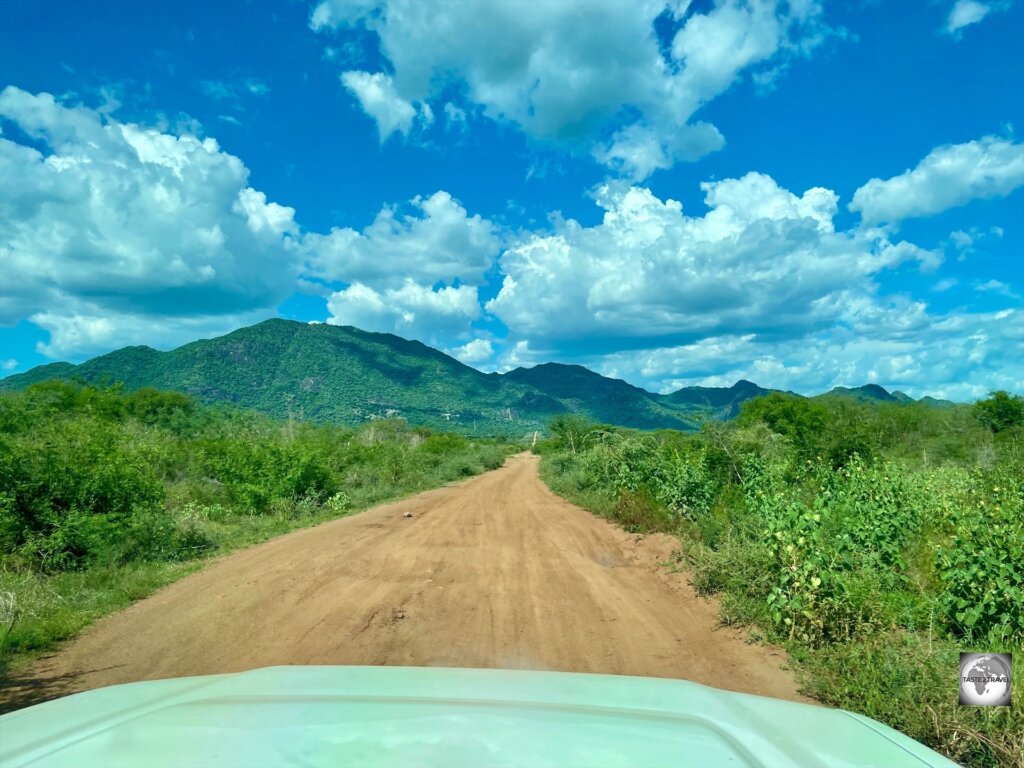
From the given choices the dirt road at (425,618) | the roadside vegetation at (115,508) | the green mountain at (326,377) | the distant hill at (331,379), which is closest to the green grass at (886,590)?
the dirt road at (425,618)

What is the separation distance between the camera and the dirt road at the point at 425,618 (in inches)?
241

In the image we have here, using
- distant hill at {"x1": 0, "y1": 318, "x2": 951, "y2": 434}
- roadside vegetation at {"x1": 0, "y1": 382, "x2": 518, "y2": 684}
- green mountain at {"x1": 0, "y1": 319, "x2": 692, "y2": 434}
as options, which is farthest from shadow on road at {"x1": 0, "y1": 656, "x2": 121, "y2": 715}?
green mountain at {"x1": 0, "y1": 319, "x2": 692, "y2": 434}

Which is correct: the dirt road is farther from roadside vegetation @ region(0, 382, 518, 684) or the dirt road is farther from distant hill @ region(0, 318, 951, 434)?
distant hill @ region(0, 318, 951, 434)

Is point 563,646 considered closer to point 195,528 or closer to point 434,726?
point 434,726

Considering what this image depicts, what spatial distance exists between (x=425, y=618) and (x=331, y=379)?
109498 mm

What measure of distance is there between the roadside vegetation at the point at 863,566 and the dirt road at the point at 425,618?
0.50m

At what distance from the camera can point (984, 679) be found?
3066 millimetres

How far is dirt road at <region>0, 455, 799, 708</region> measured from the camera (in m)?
6.12

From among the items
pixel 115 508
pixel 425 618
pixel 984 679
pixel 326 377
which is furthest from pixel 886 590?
pixel 326 377

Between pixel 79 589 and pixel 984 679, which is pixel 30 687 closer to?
pixel 79 589

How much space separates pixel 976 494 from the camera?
9336 mm

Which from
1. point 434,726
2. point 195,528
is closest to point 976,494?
point 434,726

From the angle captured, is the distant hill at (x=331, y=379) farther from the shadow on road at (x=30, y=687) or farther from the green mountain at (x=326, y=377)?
the shadow on road at (x=30, y=687)

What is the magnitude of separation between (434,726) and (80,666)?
5.76 meters
